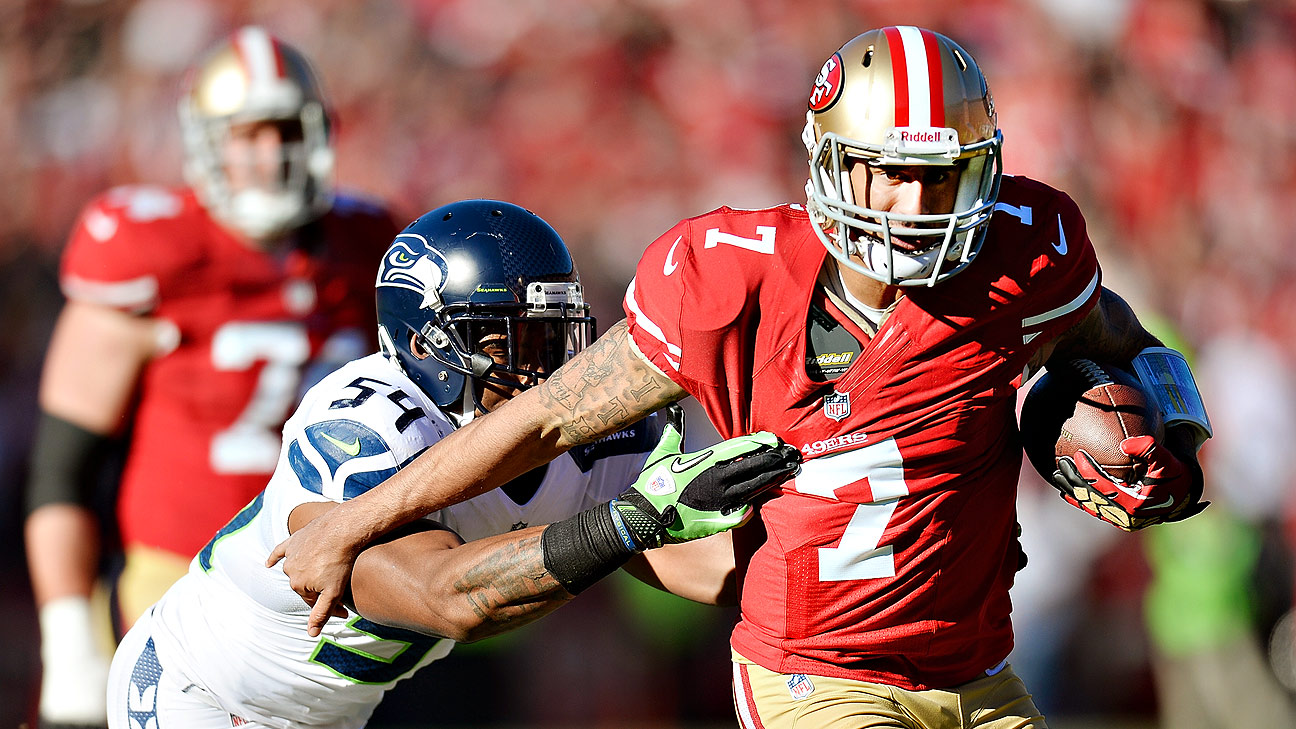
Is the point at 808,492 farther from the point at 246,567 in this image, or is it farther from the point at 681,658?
the point at 681,658

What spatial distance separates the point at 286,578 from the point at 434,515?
319mm

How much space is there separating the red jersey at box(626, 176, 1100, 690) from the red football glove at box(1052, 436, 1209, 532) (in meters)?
0.18

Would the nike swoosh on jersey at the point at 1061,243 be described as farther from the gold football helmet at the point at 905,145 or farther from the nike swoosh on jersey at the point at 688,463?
the nike swoosh on jersey at the point at 688,463

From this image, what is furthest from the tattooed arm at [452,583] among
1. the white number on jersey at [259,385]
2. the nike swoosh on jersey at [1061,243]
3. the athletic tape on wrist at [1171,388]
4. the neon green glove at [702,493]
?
the white number on jersey at [259,385]

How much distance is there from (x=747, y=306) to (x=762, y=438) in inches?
8.3

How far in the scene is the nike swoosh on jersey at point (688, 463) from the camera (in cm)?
209

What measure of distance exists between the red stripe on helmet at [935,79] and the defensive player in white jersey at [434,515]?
588 mm

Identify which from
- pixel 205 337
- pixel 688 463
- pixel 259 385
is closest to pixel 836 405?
pixel 688 463

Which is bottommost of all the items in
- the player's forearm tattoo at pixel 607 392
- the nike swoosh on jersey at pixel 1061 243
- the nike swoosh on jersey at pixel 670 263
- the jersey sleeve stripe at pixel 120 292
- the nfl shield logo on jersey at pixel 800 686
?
the jersey sleeve stripe at pixel 120 292

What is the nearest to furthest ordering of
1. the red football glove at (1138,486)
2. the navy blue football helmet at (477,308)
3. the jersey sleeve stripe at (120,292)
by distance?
the red football glove at (1138,486) < the navy blue football helmet at (477,308) < the jersey sleeve stripe at (120,292)

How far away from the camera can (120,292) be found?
3844 millimetres

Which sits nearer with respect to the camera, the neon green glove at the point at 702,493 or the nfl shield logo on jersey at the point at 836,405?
the neon green glove at the point at 702,493

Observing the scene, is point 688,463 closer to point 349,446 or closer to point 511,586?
point 511,586

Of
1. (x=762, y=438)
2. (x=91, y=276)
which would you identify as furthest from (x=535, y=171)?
(x=762, y=438)
